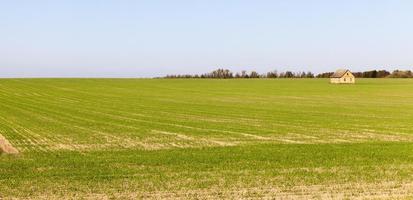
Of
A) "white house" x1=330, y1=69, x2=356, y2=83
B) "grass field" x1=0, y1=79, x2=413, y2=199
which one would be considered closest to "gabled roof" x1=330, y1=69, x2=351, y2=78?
"white house" x1=330, y1=69, x2=356, y2=83

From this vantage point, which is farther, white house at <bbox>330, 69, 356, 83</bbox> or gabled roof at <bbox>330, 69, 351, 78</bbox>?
gabled roof at <bbox>330, 69, 351, 78</bbox>

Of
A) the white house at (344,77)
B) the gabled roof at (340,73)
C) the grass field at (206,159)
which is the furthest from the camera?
the gabled roof at (340,73)

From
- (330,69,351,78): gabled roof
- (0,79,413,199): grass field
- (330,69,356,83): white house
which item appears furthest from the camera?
(330,69,351,78): gabled roof

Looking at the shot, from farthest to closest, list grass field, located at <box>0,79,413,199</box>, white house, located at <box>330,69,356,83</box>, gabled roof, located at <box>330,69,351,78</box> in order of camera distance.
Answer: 1. gabled roof, located at <box>330,69,351,78</box>
2. white house, located at <box>330,69,356,83</box>
3. grass field, located at <box>0,79,413,199</box>

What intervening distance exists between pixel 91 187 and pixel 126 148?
254 inches

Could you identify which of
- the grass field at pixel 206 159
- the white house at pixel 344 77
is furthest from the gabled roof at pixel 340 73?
the grass field at pixel 206 159

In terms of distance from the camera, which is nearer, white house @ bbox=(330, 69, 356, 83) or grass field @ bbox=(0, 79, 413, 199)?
grass field @ bbox=(0, 79, 413, 199)

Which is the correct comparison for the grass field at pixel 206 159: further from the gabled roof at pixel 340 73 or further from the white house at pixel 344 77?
the gabled roof at pixel 340 73

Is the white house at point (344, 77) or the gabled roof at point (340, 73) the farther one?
the gabled roof at point (340, 73)

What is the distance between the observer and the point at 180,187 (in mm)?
12336

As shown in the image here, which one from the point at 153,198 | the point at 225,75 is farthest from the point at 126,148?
the point at 225,75

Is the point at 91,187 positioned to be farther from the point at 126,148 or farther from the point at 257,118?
the point at 257,118

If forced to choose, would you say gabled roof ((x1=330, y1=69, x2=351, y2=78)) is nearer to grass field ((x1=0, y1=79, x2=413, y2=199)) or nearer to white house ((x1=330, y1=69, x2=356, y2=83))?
white house ((x1=330, y1=69, x2=356, y2=83))

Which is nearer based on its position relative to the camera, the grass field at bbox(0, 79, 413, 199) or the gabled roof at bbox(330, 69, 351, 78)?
the grass field at bbox(0, 79, 413, 199)
